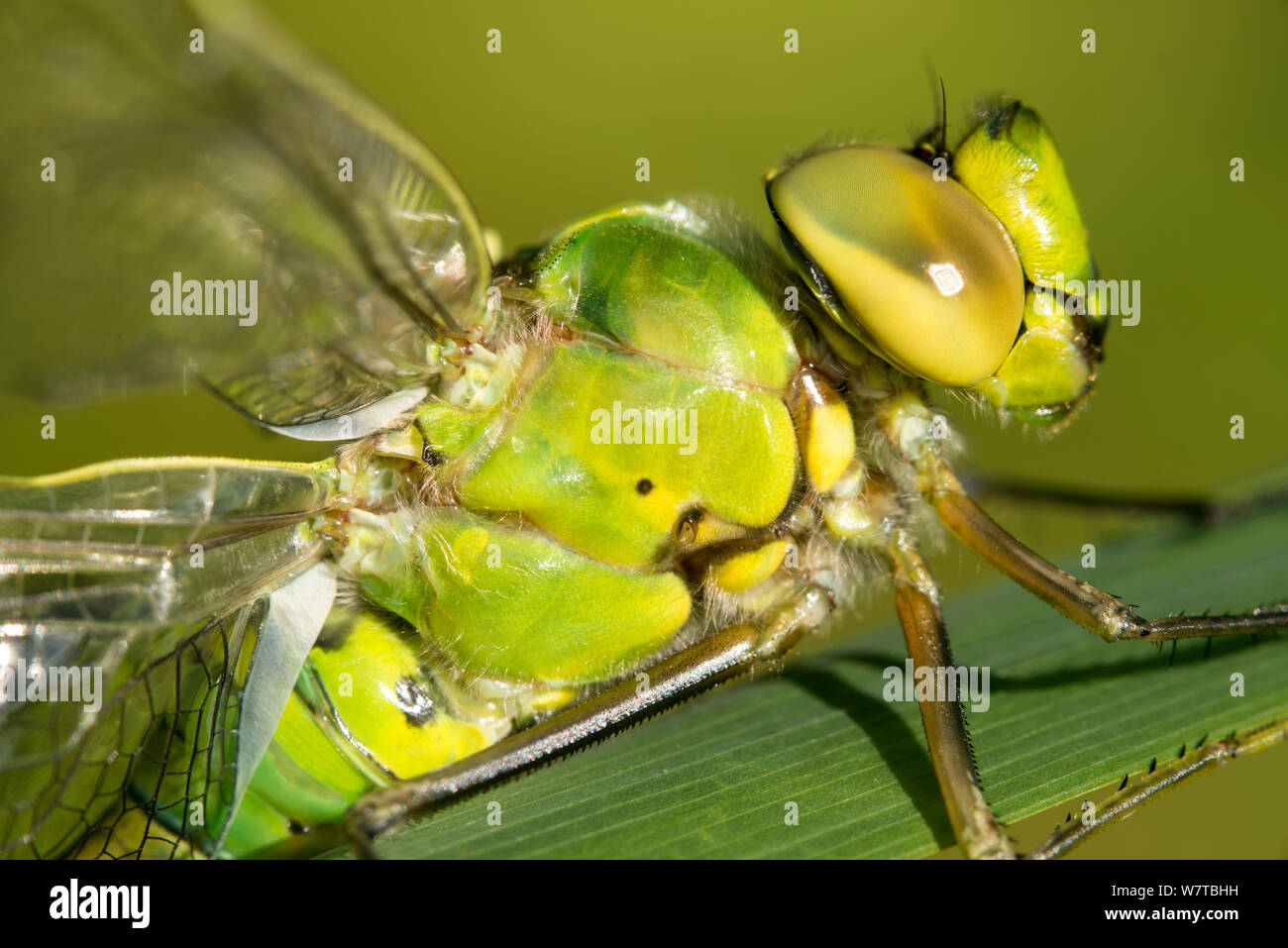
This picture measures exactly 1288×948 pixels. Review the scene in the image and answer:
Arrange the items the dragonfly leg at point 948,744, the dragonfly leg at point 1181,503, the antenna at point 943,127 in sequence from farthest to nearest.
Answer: the dragonfly leg at point 1181,503 → the antenna at point 943,127 → the dragonfly leg at point 948,744

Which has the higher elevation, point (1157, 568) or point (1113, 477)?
point (1113, 477)

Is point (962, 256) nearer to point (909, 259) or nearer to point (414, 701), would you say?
point (909, 259)

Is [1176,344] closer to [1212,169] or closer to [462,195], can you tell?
[1212,169]

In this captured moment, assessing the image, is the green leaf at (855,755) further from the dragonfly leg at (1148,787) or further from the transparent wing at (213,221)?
the transparent wing at (213,221)

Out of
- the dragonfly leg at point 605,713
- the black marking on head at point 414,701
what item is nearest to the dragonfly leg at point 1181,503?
the dragonfly leg at point 605,713

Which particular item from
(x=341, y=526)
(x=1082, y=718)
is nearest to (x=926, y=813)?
(x=1082, y=718)

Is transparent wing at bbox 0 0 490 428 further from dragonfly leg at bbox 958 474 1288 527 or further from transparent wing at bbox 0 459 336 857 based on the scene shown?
dragonfly leg at bbox 958 474 1288 527
